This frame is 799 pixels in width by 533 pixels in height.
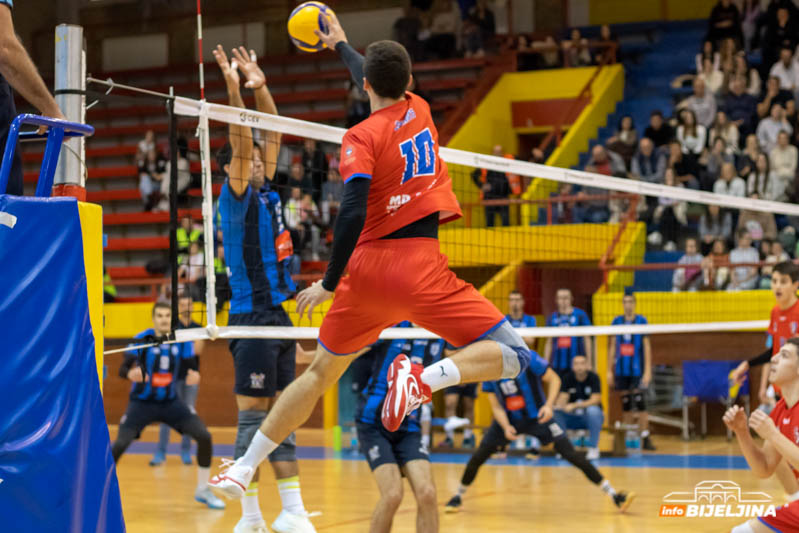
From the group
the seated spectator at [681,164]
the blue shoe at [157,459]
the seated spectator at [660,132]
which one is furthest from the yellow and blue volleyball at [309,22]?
the seated spectator at [660,132]

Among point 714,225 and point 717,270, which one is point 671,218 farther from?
point 717,270

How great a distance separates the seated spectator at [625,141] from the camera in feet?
54.5

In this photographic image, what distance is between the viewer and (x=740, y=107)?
643 inches

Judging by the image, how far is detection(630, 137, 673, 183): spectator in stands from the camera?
15.9 metres

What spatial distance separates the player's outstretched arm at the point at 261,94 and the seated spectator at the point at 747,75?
11321 mm

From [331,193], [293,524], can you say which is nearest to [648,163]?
[331,193]

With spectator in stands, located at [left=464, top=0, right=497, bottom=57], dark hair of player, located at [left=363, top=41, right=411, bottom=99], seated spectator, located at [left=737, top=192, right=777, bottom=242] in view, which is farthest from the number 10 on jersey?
spectator in stands, located at [left=464, top=0, right=497, bottom=57]

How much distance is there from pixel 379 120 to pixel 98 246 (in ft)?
4.43

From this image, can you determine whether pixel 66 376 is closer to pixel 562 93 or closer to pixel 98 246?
pixel 98 246

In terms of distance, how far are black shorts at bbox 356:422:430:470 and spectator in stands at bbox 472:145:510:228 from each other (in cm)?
932

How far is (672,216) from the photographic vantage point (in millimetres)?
15492

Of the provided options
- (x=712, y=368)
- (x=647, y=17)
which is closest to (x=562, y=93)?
(x=647, y=17)

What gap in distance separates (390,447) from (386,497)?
16.4 inches

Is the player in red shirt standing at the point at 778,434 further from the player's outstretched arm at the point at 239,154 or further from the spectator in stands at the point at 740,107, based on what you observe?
the spectator in stands at the point at 740,107
